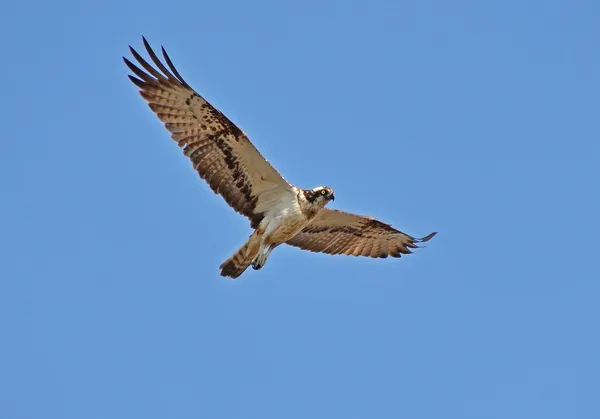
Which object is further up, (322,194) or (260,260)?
(322,194)

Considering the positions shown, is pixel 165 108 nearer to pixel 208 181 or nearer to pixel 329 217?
pixel 208 181

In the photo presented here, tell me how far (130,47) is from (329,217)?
13.8ft

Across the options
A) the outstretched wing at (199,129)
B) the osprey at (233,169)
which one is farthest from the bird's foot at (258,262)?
the outstretched wing at (199,129)

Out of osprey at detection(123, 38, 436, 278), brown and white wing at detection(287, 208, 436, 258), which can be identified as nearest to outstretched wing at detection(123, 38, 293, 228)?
osprey at detection(123, 38, 436, 278)

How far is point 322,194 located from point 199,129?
1.97 metres

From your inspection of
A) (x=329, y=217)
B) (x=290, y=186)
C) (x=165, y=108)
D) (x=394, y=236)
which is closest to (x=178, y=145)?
(x=165, y=108)

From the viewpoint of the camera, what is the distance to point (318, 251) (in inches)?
724

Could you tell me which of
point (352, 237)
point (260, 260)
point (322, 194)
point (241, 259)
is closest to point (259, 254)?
point (260, 260)

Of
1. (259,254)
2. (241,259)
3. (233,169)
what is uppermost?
(233,169)

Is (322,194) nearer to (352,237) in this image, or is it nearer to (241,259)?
(241,259)

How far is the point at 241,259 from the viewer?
1648 centimetres

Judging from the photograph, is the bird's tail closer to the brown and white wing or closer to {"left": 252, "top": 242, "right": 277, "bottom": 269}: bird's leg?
{"left": 252, "top": 242, "right": 277, "bottom": 269}: bird's leg

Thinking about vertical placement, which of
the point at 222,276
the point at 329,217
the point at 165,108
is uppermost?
the point at 329,217

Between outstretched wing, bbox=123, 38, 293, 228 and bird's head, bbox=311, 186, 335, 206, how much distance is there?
49cm
